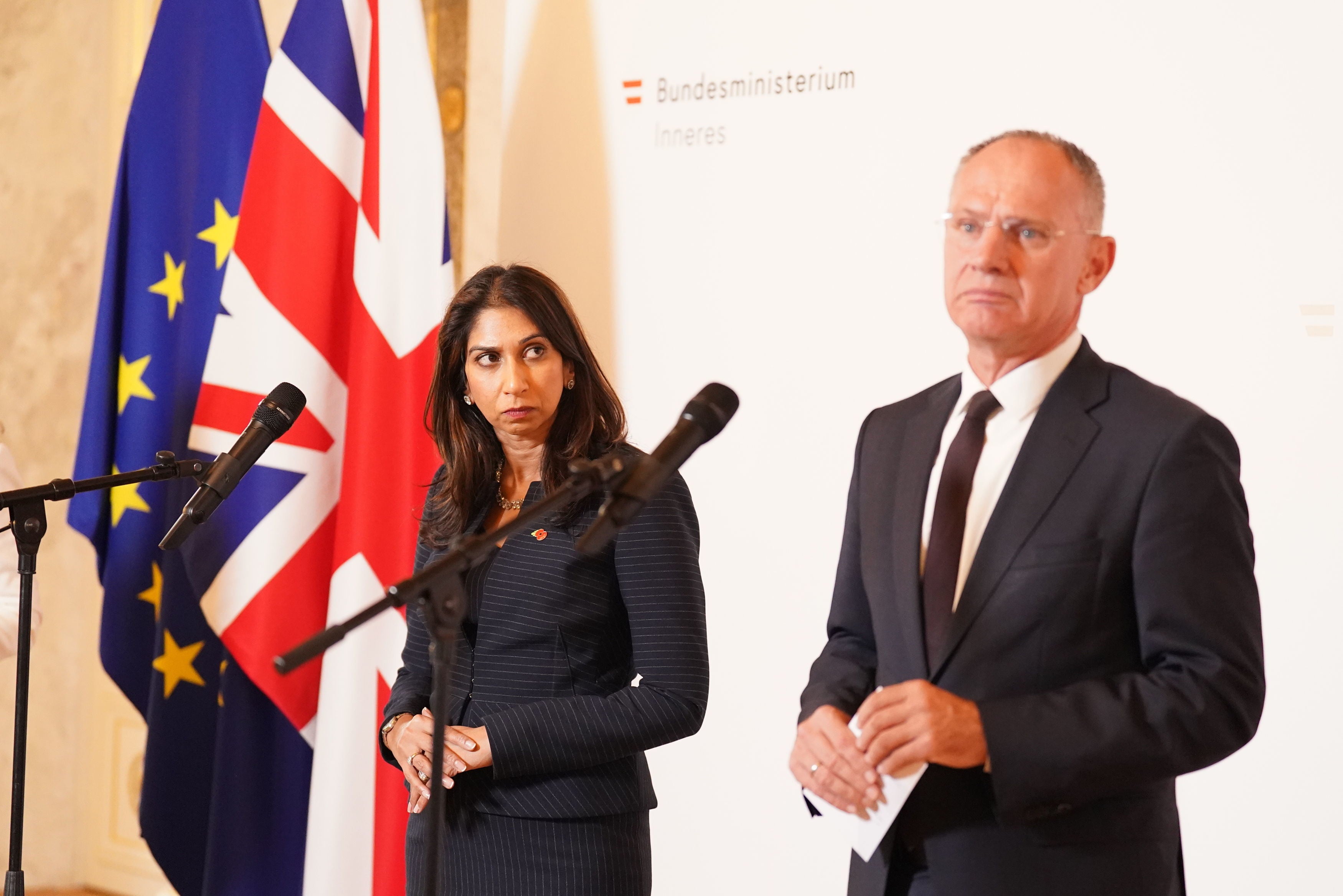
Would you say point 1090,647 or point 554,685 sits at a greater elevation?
point 1090,647

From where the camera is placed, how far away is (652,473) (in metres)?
1.43

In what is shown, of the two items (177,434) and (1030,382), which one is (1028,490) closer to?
(1030,382)

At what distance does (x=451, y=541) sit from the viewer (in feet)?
7.56

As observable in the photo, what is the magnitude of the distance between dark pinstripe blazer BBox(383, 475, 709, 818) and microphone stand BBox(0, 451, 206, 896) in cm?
56

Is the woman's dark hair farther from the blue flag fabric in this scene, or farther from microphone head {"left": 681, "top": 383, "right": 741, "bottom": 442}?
the blue flag fabric

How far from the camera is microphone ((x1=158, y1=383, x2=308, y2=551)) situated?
1.95 meters

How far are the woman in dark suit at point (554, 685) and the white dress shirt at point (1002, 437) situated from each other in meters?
0.58

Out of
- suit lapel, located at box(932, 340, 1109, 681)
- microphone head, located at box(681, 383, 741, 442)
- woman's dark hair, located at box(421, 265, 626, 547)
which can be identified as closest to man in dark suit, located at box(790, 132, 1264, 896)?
suit lapel, located at box(932, 340, 1109, 681)

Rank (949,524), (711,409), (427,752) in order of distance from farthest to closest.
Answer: (427,752) < (949,524) < (711,409)

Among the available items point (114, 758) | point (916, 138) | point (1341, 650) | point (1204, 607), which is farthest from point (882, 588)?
point (114, 758)

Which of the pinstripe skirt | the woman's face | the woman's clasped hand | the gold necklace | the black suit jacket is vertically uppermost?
the woman's face

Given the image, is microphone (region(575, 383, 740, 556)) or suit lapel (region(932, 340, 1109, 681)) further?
suit lapel (region(932, 340, 1109, 681))

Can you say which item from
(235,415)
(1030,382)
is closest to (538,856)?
(1030,382)

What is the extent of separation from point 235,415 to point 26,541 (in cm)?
123
